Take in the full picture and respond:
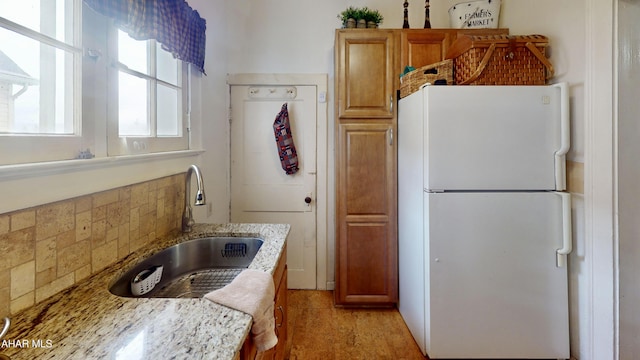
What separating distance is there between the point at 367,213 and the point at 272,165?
966 mm

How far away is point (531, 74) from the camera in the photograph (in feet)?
5.60

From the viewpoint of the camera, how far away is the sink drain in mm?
Answer: 1218

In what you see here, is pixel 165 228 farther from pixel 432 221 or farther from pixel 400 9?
pixel 400 9

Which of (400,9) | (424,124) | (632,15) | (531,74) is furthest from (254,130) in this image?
(632,15)

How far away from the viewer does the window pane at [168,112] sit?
5.24 ft

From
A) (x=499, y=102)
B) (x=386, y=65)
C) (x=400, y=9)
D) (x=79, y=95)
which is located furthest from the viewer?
(x=400, y=9)

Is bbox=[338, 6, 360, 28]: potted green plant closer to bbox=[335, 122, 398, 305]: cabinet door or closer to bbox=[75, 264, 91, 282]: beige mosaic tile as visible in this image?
bbox=[335, 122, 398, 305]: cabinet door

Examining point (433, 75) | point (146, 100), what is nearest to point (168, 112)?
point (146, 100)

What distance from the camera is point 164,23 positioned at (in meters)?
1.37

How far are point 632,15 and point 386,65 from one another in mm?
1281

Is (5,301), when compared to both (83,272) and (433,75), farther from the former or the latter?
(433,75)

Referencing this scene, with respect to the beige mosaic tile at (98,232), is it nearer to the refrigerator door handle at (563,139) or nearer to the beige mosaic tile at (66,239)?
the beige mosaic tile at (66,239)

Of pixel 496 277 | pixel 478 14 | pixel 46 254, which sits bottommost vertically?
pixel 496 277

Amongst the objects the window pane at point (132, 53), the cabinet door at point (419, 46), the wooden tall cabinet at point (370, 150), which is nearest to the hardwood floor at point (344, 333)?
the wooden tall cabinet at point (370, 150)
